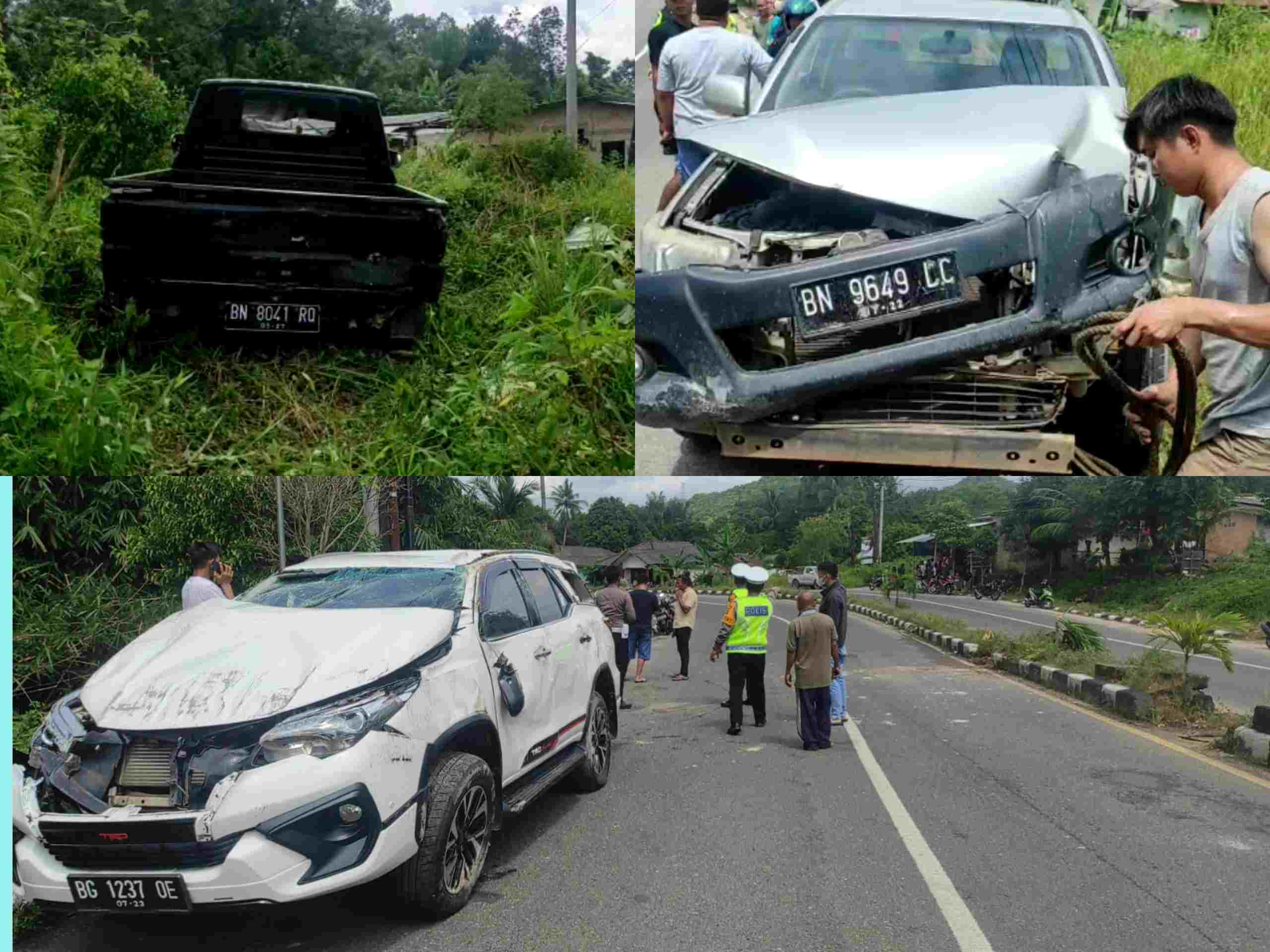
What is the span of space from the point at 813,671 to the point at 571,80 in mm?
3940

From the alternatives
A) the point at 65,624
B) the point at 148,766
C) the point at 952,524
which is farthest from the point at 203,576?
the point at 952,524

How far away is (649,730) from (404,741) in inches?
154

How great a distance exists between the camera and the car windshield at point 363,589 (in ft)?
14.4

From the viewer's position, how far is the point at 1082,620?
30.2 ft

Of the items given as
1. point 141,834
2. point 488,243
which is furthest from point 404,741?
point 488,243

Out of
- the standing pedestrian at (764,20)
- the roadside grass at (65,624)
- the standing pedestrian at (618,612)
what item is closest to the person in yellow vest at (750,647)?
the standing pedestrian at (618,612)

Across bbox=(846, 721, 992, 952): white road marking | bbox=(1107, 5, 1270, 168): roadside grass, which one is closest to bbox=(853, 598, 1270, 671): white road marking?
bbox=(846, 721, 992, 952): white road marking

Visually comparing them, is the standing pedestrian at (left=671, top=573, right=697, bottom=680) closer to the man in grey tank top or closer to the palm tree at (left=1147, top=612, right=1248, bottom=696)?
the palm tree at (left=1147, top=612, right=1248, bottom=696)

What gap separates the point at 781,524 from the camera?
7.64m

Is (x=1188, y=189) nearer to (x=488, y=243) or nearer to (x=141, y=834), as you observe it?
(x=141, y=834)

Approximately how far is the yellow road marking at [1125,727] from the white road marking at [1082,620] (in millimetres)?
527

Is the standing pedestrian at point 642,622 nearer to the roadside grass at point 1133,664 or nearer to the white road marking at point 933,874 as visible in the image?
the white road marking at point 933,874

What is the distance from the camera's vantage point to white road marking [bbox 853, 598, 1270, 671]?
26.1 feet

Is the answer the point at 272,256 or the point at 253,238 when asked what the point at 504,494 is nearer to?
the point at 272,256
